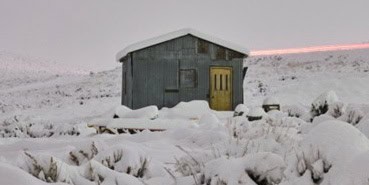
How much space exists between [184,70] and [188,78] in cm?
40

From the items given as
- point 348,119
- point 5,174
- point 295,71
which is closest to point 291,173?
point 5,174

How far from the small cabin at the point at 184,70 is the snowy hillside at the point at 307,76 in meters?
11.4

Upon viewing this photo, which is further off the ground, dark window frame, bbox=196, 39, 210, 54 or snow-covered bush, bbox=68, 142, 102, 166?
dark window frame, bbox=196, 39, 210, 54

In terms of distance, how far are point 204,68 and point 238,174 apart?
18.0m

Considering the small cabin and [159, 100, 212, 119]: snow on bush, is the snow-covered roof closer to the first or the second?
the small cabin

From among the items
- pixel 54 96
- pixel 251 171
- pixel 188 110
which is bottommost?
pixel 54 96

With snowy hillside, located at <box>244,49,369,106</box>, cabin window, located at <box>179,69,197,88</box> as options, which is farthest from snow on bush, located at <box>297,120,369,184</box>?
snowy hillside, located at <box>244,49,369,106</box>

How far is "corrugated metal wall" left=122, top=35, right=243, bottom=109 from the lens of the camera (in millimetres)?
20922

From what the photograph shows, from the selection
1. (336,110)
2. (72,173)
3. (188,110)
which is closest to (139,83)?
(188,110)

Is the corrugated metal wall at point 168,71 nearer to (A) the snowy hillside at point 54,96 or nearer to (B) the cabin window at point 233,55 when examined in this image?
(B) the cabin window at point 233,55

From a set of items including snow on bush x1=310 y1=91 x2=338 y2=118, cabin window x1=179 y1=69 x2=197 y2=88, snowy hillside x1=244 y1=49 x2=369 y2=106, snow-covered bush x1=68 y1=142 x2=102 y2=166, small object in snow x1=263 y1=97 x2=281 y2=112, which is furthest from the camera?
snowy hillside x1=244 y1=49 x2=369 y2=106

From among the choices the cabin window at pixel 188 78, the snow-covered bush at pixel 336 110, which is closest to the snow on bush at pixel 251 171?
the snow-covered bush at pixel 336 110

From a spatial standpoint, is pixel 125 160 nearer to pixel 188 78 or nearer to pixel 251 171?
pixel 251 171

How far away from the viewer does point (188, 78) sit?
A: 21.5 metres
